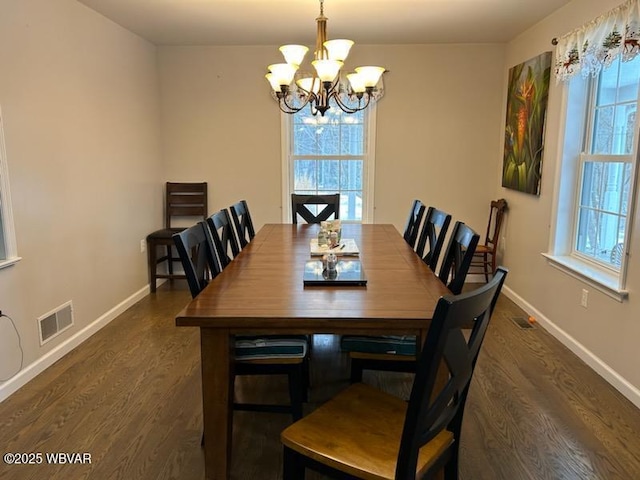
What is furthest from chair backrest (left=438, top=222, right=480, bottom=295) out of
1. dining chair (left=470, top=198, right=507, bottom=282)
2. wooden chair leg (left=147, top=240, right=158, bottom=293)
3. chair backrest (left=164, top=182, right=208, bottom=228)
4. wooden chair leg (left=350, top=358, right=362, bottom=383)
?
chair backrest (left=164, top=182, right=208, bottom=228)

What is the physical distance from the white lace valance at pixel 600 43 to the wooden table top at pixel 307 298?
163 cm

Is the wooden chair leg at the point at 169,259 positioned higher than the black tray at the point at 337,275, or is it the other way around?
the black tray at the point at 337,275

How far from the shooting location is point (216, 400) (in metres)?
1.83

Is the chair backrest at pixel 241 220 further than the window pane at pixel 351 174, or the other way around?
the window pane at pixel 351 174

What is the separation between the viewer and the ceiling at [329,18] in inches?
134

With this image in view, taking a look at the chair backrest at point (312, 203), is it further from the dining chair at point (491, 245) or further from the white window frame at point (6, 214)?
the white window frame at point (6, 214)

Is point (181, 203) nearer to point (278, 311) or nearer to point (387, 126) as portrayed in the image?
point (387, 126)

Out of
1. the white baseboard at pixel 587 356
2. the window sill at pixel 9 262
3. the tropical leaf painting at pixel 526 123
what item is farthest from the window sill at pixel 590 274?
the window sill at pixel 9 262

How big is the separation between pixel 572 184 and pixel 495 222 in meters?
1.33

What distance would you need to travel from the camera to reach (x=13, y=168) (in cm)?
270

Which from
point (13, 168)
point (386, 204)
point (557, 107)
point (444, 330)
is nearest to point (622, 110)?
point (557, 107)

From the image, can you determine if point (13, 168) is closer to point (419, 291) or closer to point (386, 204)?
point (419, 291)

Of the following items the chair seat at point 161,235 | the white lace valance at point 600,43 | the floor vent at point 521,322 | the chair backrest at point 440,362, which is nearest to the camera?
the chair backrest at point 440,362

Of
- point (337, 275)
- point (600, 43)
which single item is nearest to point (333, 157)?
point (600, 43)
